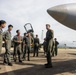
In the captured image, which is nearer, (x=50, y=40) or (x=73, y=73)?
(x=73, y=73)

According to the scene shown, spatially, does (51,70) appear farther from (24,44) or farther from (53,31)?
(24,44)

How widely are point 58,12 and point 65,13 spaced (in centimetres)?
24

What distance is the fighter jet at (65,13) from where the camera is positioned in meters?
7.62

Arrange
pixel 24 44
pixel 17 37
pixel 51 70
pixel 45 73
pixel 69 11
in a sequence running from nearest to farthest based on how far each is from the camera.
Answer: pixel 69 11 → pixel 45 73 → pixel 51 70 → pixel 17 37 → pixel 24 44

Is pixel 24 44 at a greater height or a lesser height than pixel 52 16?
lesser

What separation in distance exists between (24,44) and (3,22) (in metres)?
5.40

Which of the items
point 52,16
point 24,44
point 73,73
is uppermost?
point 52,16

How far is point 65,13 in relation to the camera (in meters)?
7.64

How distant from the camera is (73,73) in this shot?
877 centimetres

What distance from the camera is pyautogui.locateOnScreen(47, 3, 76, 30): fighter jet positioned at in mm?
7621

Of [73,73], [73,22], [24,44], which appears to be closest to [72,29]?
[73,22]

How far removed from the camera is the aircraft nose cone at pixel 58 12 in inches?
299

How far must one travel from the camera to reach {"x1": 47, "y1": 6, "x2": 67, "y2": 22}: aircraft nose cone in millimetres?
7598

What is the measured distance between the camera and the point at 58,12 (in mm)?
7582
